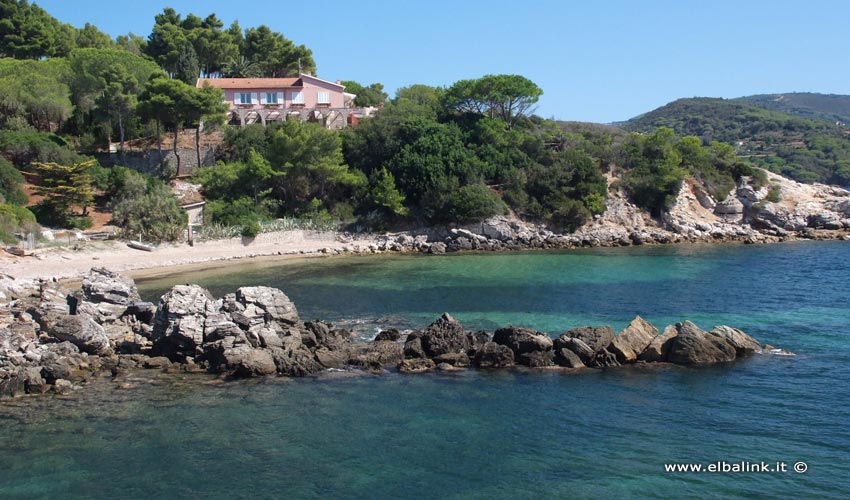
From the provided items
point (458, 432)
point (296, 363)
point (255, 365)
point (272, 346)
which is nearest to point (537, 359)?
point (458, 432)

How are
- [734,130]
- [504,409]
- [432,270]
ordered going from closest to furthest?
[504,409] → [432,270] → [734,130]

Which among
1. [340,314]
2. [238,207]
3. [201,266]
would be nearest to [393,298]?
[340,314]

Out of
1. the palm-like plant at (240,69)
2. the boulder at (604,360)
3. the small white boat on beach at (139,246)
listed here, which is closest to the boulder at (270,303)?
the boulder at (604,360)

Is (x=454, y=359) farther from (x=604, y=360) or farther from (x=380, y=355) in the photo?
(x=604, y=360)

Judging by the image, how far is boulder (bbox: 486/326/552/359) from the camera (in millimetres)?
21891

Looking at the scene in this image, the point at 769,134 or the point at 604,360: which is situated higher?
the point at 769,134

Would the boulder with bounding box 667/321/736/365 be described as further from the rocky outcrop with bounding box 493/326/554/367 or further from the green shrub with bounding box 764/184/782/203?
the green shrub with bounding box 764/184/782/203

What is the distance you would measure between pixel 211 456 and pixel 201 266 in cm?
2640

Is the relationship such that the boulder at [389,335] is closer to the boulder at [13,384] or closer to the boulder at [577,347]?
the boulder at [577,347]

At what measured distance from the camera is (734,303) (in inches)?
1187

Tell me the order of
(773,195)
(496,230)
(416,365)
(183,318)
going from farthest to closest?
(773,195), (496,230), (183,318), (416,365)

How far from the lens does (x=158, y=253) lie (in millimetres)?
40969

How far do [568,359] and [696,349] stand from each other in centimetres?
411

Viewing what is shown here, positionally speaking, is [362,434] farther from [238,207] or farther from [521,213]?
[521,213]
